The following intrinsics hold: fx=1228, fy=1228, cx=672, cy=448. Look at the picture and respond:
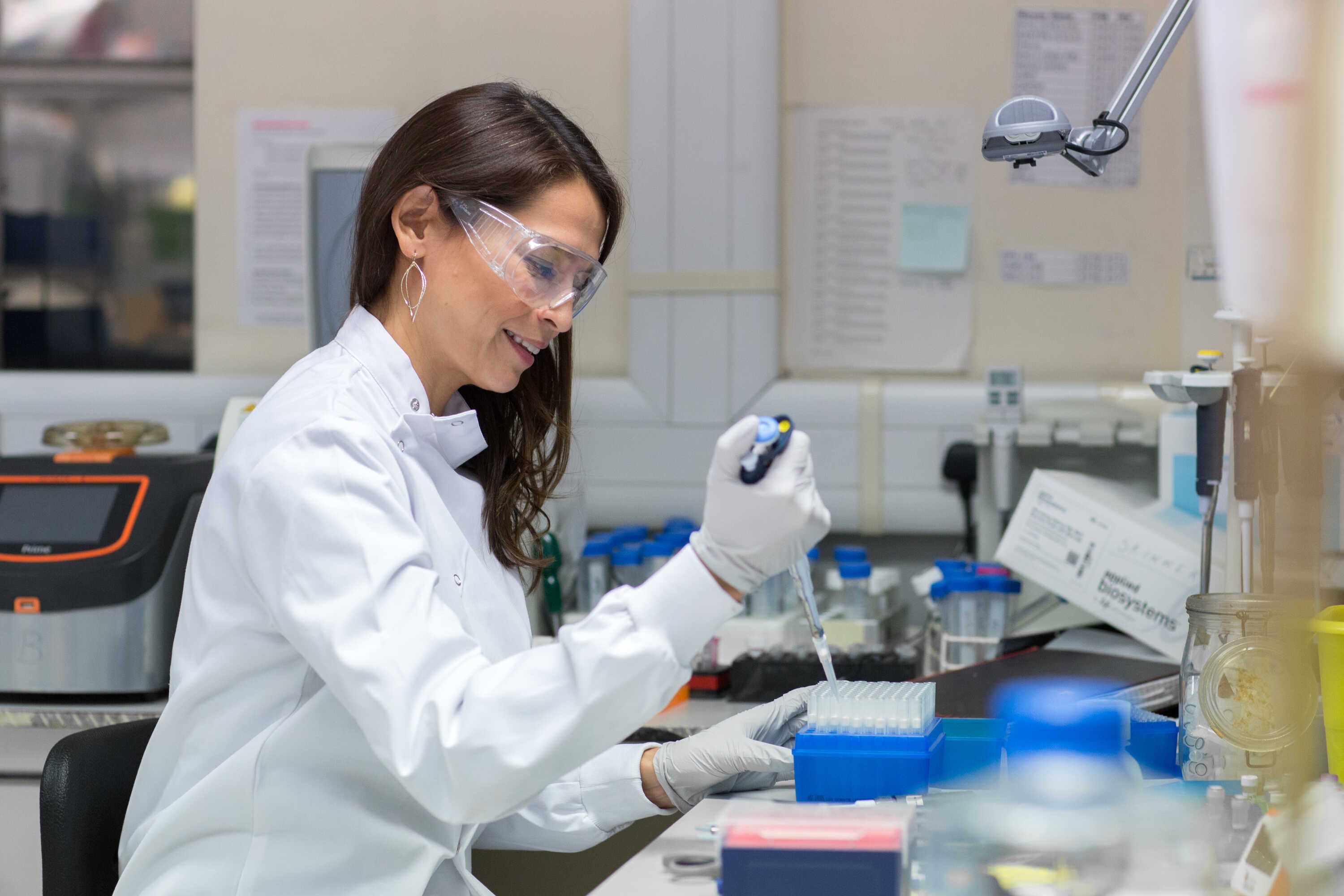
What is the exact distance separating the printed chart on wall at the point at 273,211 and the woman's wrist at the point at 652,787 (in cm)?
158

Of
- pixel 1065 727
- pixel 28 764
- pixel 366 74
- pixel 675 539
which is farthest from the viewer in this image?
pixel 366 74

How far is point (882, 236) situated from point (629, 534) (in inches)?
31.4

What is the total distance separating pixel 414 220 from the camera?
122 centimetres

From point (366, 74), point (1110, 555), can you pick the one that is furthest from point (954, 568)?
point (366, 74)

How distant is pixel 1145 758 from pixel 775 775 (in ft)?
1.20

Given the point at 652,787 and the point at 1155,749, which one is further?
the point at 652,787

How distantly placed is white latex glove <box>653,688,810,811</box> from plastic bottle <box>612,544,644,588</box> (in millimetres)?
701

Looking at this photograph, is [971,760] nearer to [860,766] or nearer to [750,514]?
[860,766]

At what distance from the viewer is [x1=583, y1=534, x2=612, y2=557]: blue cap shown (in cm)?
206

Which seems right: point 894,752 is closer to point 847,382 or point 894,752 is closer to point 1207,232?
point 847,382

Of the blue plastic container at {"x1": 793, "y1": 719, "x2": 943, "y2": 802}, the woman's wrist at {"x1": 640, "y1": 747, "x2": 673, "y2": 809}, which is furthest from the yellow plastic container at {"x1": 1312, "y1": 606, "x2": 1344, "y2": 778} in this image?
the woman's wrist at {"x1": 640, "y1": 747, "x2": 673, "y2": 809}

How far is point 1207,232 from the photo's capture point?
2309mm

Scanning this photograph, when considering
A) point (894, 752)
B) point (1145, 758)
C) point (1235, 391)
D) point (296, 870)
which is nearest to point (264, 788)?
point (296, 870)

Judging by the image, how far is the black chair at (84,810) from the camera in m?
1.18
